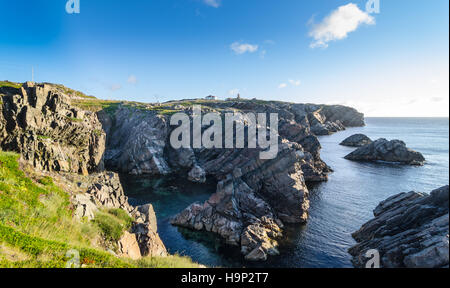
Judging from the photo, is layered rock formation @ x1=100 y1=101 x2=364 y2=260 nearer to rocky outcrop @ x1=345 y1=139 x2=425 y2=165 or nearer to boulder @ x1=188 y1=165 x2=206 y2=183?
boulder @ x1=188 y1=165 x2=206 y2=183

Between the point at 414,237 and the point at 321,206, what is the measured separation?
2856cm

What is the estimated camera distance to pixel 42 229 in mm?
11828

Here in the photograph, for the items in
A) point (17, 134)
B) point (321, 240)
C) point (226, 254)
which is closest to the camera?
point (226, 254)

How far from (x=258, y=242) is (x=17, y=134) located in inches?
1998

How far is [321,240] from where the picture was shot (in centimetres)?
3406

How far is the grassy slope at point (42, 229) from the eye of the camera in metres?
8.90

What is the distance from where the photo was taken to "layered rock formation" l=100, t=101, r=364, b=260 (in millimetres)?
36125

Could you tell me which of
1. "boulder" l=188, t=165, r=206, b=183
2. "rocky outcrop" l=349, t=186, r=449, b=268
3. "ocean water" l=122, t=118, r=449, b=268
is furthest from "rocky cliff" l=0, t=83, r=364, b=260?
"rocky outcrop" l=349, t=186, r=449, b=268

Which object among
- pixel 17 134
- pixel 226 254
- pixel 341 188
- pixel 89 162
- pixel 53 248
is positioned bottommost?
pixel 226 254

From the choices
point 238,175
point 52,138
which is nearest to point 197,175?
point 238,175
